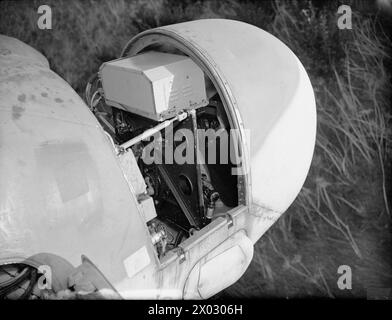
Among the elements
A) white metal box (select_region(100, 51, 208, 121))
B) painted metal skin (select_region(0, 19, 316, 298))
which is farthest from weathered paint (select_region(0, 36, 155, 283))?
white metal box (select_region(100, 51, 208, 121))

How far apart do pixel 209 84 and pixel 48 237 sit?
150 cm

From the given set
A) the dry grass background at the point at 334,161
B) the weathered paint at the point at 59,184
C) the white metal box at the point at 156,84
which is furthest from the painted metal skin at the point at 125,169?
the dry grass background at the point at 334,161

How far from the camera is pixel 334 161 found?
12.0ft

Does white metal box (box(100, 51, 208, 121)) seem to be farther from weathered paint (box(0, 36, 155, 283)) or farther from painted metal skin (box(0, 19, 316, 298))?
weathered paint (box(0, 36, 155, 283))

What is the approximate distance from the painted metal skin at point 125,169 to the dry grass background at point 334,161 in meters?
1.46

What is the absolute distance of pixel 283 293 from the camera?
157 inches

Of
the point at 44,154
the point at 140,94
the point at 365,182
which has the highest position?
the point at 140,94

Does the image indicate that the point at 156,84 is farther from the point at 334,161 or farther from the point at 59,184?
the point at 334,161

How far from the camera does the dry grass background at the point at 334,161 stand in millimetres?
3398

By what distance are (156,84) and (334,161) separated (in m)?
2.47

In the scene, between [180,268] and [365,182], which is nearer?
[180,268]

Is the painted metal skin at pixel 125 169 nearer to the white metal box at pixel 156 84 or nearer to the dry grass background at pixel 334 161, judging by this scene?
the white metal box at pixel 156 84
